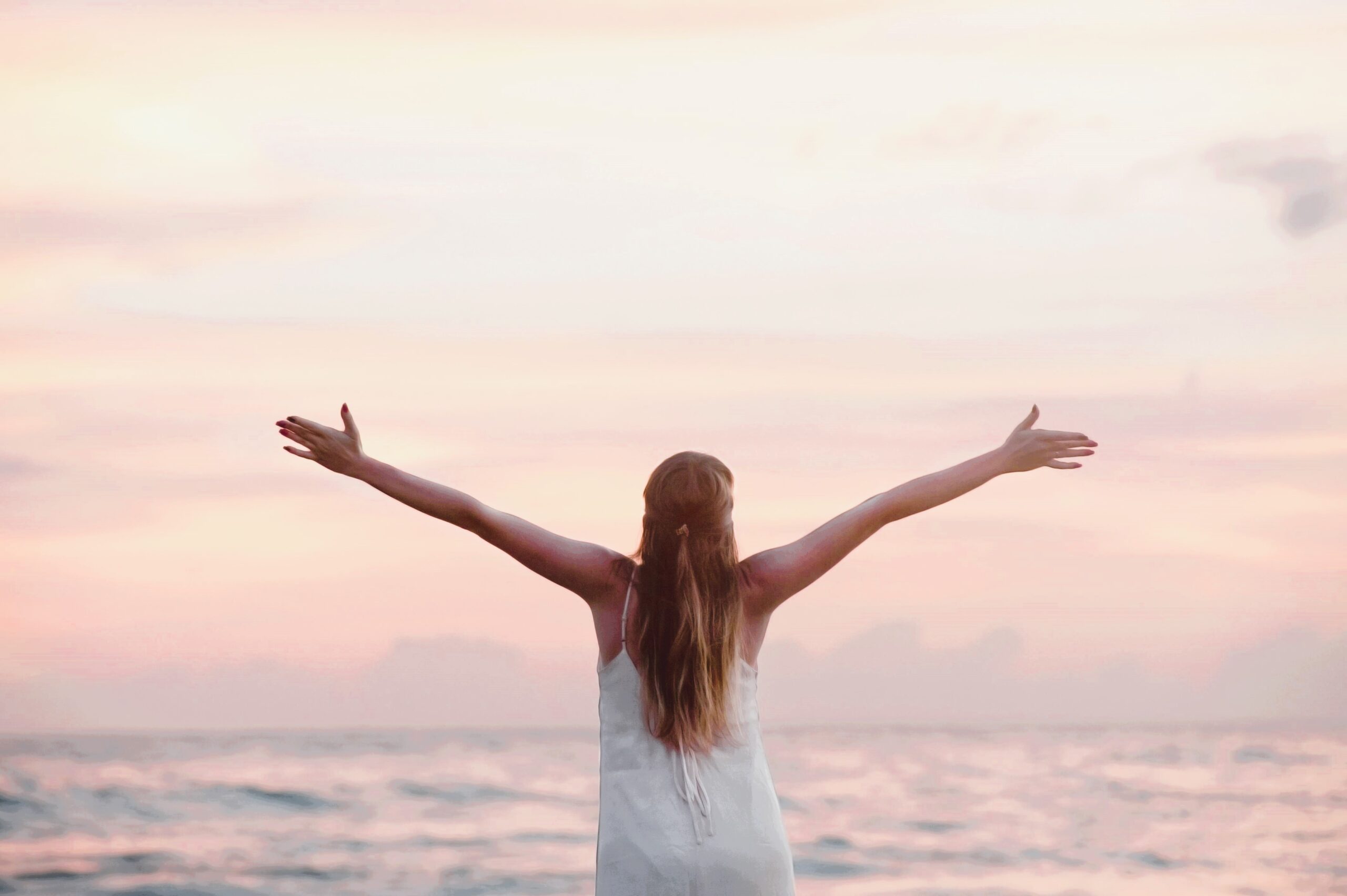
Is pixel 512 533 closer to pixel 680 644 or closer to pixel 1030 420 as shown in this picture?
pixel 680 644

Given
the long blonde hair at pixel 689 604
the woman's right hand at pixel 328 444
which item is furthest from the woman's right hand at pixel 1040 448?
the woman's right hand at pixel 328 444

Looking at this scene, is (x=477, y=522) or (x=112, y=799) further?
(x=112, y=799)

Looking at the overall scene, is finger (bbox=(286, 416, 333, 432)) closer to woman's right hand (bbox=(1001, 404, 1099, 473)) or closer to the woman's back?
the woman's back

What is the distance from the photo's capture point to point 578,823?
56.0 feet

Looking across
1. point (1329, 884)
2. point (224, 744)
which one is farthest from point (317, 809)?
point (224, 744)

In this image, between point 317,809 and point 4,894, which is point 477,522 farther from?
point 317,809

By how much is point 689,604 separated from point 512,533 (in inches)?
17.4

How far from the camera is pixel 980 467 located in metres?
3.44

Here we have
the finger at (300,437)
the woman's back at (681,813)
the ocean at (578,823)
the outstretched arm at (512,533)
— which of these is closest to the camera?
the woman's back at (681,813)

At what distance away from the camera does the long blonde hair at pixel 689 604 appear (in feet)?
10.2

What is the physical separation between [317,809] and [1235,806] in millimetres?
12089

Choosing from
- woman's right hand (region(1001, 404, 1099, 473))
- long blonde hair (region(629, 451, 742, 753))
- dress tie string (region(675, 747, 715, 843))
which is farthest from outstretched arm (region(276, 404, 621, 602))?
woman's right hand (region(1001, 404, 1099, 473))

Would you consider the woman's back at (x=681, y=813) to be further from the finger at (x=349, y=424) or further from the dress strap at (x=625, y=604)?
the finger at (x=349, y=424)

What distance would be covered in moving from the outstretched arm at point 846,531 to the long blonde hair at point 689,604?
78 millimetres
